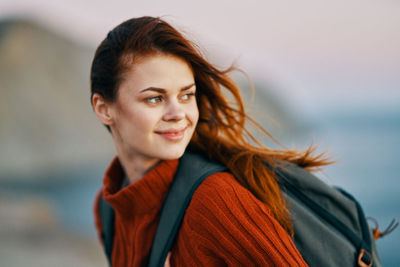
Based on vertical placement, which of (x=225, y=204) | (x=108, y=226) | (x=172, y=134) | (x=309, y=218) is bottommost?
(x=108, y=226)

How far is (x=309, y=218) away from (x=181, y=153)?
0.75 m

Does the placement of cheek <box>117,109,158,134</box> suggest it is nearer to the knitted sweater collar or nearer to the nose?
the nose

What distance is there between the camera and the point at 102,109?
205cm

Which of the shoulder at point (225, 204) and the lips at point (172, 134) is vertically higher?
the lips at point (172, 134)

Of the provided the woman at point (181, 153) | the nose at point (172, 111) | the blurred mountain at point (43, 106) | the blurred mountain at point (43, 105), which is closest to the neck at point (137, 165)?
the woman at point (181, 153)

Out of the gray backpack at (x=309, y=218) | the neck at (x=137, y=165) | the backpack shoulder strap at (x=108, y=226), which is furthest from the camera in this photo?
the backpack shoulder strap at (x=108, y=226)

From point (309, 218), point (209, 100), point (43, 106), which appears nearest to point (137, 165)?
point (209, 100)

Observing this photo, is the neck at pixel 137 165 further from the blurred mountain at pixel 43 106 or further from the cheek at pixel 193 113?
the blurred mountain at pixel 43 106

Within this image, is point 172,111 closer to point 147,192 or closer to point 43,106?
point 147,192

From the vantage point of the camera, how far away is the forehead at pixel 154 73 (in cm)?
179

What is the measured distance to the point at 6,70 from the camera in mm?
16844

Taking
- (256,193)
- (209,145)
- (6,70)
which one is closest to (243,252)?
(256,193)

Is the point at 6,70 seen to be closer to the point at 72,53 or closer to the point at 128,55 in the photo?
the point at 72,53

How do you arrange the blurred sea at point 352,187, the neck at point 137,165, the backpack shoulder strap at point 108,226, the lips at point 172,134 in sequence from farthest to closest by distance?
1. the blurred sea at point 352,187
2. the backpack shoulder strap at point 108,226
3. the neck at point 137,165
4. the lips at point 172,134
